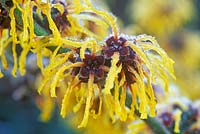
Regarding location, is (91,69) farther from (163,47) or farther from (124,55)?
(163,47)

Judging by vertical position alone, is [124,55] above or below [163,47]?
below

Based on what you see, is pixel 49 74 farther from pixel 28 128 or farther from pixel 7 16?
pixel 28 128

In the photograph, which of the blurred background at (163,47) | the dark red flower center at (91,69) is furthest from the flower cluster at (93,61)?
the blurred background at (163,47)

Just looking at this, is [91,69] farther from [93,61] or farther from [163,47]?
[163,47]

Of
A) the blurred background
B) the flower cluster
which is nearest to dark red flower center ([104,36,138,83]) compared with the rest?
the flower cluster

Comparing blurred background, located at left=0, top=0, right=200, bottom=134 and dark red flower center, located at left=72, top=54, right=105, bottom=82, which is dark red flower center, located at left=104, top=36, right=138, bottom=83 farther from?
blurred background, located at left=0, top=0, right=200, bottom=134

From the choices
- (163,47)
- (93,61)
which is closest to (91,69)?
(93,61)

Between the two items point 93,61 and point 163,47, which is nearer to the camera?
point 93,61

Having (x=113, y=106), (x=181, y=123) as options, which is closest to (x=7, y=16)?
(x=113, y=106)
